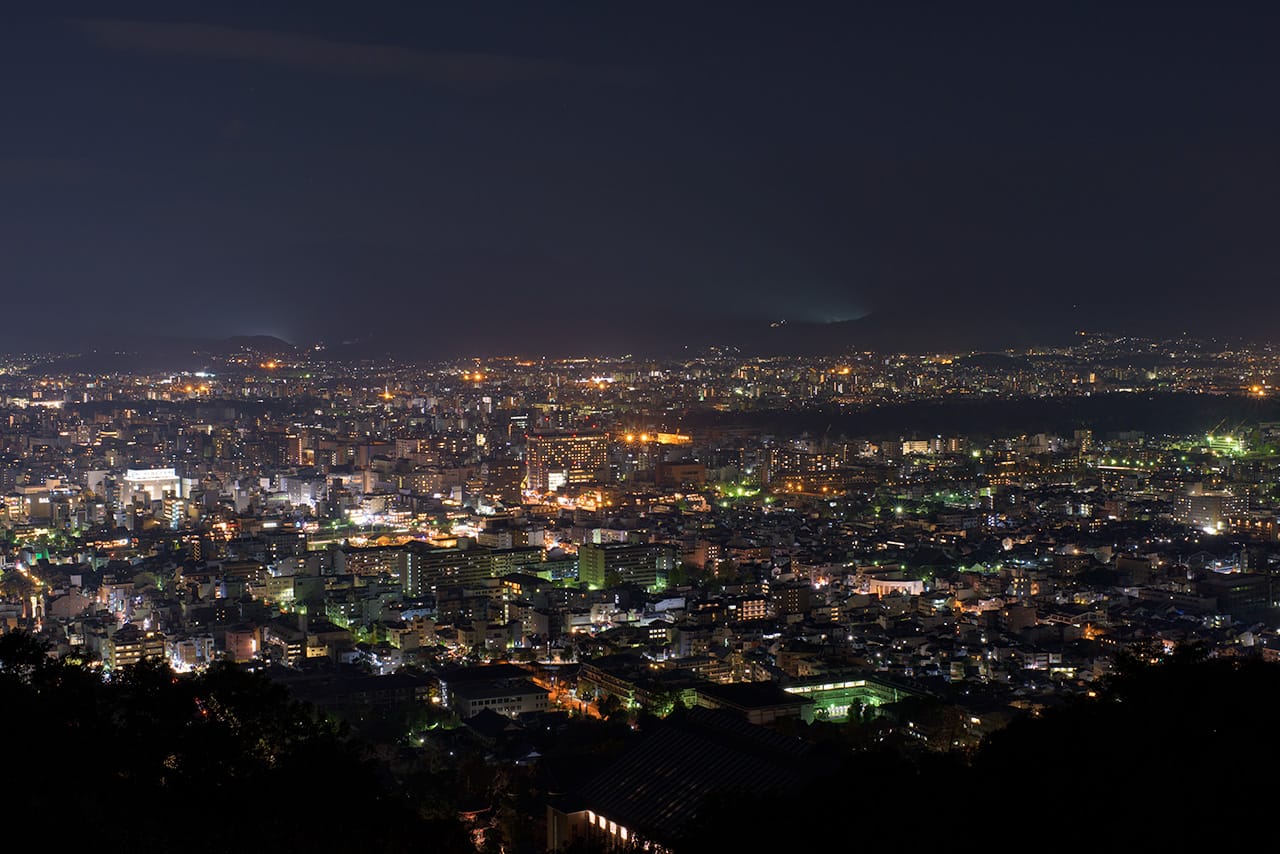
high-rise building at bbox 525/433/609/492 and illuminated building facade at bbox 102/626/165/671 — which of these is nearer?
illuminated building facade at bbox 102/626/165/671

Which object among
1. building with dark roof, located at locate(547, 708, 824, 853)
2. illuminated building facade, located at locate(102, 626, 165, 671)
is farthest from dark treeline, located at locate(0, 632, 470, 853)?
illuminated building facade, located at locate(102, 626, 165, 671)

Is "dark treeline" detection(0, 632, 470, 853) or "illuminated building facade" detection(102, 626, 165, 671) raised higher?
"dark treeline" detection(0, 632, 470, 853)

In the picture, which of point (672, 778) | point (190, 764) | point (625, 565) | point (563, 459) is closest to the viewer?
point (190, 764)

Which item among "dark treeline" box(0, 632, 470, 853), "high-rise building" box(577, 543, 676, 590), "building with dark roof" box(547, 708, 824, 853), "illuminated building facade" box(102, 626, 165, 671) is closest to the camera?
"dark treeline" box(0, 632, 470, 853)

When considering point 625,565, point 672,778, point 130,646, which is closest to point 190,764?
point 672,778

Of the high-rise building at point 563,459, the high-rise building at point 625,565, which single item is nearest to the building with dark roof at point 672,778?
the high-rise building at point 625,565

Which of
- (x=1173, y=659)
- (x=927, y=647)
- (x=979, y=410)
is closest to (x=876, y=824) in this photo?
(x=1173, y=659)

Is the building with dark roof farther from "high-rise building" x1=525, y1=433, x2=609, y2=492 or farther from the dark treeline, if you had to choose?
"high-rise building" x1=525, y1=433, x2=609, y2=492

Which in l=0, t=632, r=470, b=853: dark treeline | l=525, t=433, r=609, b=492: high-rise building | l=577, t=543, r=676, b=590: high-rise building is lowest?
l=577, t=543, r=676, b=590: high-rise building

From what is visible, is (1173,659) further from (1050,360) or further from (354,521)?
(1050,360)

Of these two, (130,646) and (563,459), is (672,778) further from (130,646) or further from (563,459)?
(563,459)

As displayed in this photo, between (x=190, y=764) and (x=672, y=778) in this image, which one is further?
(x=672, y=778)
